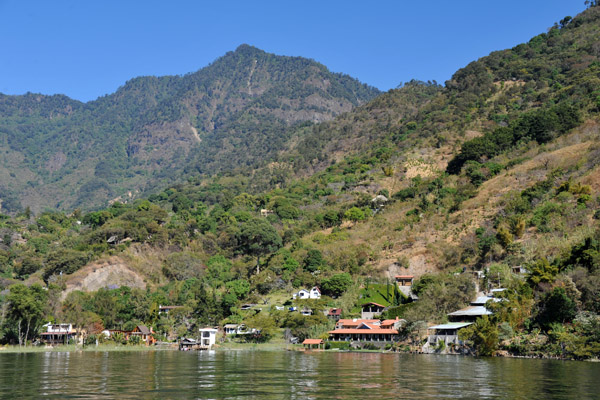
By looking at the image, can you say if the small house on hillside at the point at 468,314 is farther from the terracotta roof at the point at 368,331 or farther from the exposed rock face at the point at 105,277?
the exposed rock face at the point at 105,277

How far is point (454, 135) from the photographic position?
486ft

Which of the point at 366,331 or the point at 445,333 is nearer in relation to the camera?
the point at 445,333

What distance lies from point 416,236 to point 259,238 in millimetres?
32851

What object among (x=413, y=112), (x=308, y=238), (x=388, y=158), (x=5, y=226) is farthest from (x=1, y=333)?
(x=413, y=112)

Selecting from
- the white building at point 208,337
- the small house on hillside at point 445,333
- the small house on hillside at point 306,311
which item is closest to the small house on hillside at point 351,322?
the small house on hillside at point 306,311

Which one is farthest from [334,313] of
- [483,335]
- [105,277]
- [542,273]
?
[105,277]

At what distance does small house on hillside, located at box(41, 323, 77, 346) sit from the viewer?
90.7 meters

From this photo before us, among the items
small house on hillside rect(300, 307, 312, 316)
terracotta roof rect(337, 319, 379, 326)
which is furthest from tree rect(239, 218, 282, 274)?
terracotta roof rect(337, 319, 379, 326)

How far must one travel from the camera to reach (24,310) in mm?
Answer: 83000

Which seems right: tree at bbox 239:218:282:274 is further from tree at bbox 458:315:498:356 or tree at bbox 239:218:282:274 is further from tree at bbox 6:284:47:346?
tree at bbox 458:315:498:356

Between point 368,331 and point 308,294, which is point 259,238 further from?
point 368,331

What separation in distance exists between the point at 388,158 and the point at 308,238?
4343 cm

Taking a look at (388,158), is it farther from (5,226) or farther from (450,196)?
(5,226)

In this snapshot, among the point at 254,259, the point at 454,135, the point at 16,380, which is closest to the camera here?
the point at 16,380
